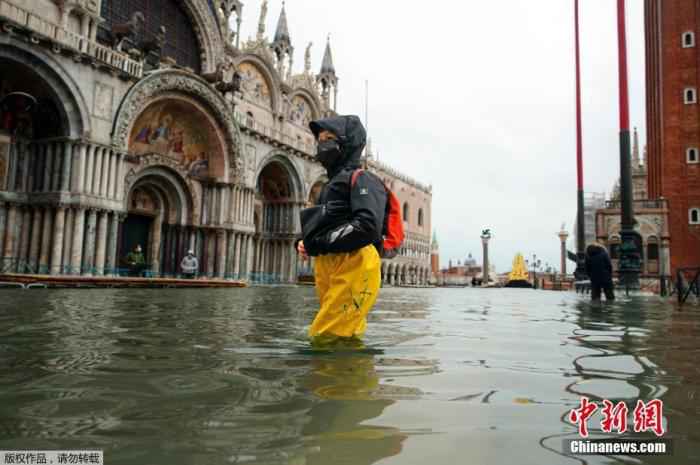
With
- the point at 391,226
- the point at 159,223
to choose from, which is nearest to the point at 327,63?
the point at 159,223

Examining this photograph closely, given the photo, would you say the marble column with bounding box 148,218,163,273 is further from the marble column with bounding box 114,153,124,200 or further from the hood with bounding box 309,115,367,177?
the hood with bounding box 309,115,367,177

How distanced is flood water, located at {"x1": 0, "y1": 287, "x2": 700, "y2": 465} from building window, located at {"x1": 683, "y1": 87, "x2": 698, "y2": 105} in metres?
32.3

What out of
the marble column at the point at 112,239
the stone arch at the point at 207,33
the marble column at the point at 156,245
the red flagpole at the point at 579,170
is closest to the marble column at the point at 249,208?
the marble column at the point at 156,245

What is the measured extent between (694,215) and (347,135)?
32.3 m

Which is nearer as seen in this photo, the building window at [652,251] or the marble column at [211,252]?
the marble column at [211,252]

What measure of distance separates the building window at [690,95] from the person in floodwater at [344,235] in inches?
1317

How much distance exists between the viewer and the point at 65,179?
1546cm

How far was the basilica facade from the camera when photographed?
50.3ft

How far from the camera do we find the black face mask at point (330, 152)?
134 inches

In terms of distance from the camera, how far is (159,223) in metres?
20.8

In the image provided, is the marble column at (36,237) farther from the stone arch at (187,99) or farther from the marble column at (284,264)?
the marble column at (284,264)

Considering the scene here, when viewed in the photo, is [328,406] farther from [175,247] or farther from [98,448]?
[175,247]

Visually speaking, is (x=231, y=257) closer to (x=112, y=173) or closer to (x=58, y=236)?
(x=112, y=173)

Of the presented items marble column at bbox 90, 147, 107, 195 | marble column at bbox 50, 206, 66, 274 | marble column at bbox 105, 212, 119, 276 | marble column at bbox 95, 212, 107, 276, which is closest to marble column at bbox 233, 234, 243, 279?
marble column at bbox 105, 212, 119, 276
